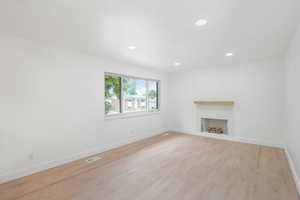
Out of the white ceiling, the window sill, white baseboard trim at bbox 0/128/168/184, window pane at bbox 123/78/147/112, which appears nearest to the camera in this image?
the white ceiling

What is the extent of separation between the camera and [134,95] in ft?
15.5

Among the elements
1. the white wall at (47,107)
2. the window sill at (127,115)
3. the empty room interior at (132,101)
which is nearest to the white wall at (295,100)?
the empty room interior at (132,101)

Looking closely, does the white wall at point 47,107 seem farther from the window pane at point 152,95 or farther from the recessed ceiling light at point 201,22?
the recessed ceiling light at point 201,22

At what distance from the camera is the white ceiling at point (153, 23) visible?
1.62 metres

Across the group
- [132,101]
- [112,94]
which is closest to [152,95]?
[132,101]

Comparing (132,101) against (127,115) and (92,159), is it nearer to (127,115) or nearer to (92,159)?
(127,115)

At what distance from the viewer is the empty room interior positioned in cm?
188

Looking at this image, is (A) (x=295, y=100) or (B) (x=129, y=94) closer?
(A) (x=295, y=100)

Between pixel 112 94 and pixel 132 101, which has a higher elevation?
pixel 112 94

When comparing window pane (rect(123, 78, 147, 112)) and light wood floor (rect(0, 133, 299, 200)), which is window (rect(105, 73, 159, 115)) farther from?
light wood floor (rect(0, 133, 299, 200))

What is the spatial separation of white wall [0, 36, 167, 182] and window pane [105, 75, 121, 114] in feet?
0.92

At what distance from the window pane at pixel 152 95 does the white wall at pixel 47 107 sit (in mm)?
1798

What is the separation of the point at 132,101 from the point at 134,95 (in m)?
0.22

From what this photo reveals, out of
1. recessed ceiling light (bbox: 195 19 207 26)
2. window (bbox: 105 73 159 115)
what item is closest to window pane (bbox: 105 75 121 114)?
window (bbox: 105 73 159 115)
